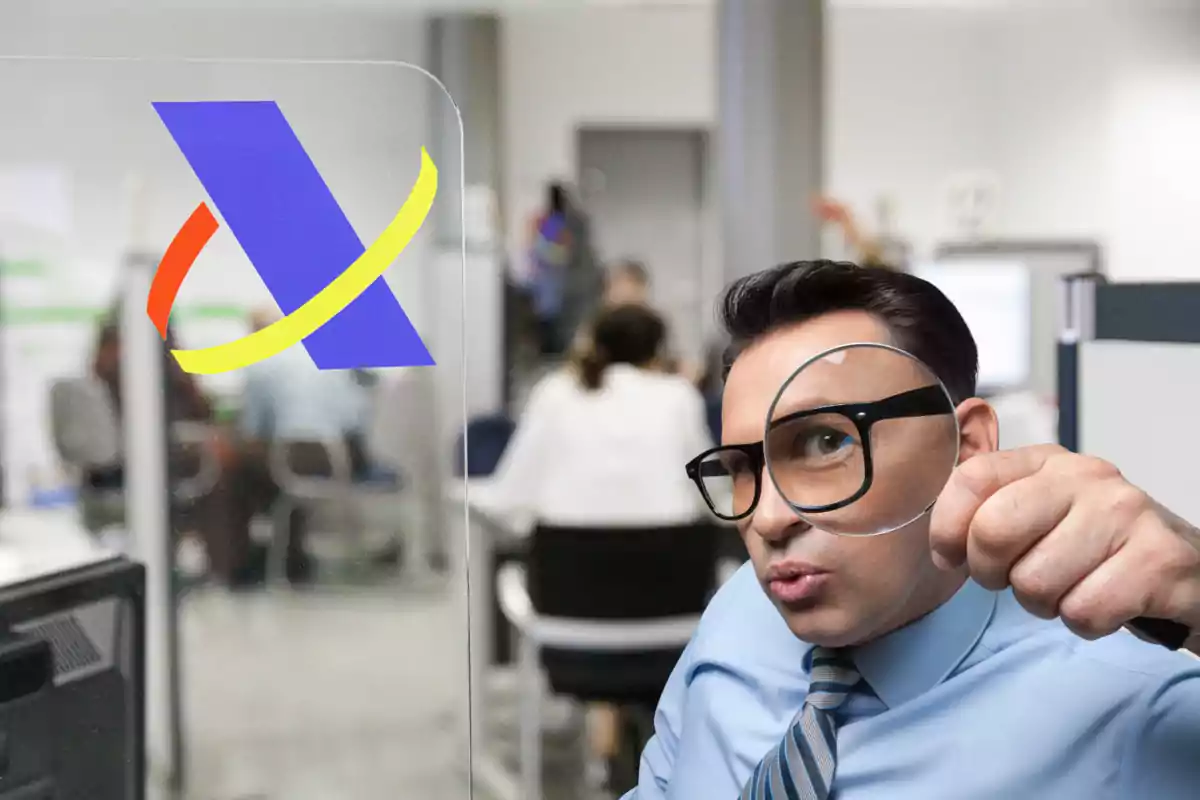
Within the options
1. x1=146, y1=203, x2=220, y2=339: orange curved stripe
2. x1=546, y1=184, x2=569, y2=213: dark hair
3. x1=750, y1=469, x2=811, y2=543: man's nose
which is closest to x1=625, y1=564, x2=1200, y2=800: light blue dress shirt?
Answer: x1=750, y1=469, x2=811, y2=543: man's nose

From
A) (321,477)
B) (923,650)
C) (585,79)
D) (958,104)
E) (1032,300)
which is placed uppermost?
(585,79)

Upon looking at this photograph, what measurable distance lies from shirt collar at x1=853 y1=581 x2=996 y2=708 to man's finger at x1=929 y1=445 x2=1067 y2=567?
24 cm

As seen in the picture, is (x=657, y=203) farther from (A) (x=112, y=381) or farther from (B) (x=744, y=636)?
(B) (x=744, y=636)

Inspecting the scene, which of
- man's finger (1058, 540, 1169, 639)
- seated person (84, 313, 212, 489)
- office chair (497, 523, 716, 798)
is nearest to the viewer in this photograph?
man's finger (1058, 540, 1169, 639)

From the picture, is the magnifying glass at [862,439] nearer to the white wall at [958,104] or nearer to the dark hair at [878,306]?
the dark hair at [878,306]

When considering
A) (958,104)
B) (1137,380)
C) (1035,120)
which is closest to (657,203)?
(958,104)

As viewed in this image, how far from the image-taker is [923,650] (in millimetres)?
803

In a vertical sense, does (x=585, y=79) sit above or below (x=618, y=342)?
above

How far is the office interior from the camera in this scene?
0.88 m

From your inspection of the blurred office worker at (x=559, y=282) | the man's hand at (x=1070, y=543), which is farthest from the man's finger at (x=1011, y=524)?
the blurred office worker at (x=559, y=282)

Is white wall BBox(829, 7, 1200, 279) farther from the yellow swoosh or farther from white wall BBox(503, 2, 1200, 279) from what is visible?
the yellow swoosh

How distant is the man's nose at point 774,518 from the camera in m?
0.75

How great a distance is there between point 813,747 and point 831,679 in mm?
51

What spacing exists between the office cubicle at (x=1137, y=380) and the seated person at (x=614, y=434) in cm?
170
